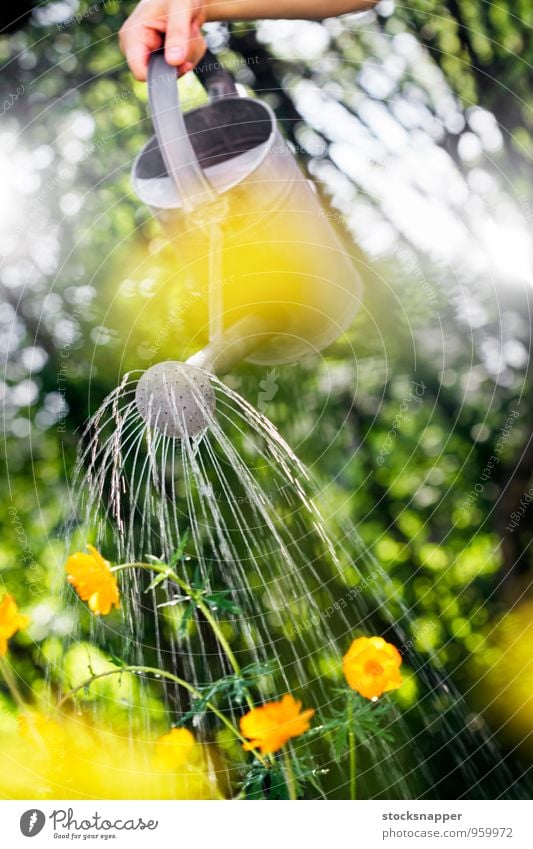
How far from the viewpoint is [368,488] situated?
0.83 m

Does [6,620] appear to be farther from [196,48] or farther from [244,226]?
[196,48]

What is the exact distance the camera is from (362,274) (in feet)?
2.38

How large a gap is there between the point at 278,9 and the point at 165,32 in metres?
0.13

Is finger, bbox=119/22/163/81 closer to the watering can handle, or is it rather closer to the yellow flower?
the watering can handle

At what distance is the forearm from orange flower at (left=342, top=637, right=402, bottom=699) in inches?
22.2

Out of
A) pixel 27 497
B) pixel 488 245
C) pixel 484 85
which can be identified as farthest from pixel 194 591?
pixel 484 85

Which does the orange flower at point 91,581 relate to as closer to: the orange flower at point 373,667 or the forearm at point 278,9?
the orange flower at point 373,667

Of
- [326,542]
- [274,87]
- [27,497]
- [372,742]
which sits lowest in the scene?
[372,742]

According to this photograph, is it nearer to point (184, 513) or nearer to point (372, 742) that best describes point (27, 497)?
point (184, 513)

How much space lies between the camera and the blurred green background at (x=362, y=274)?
729mm

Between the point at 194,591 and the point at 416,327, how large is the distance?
0.36m

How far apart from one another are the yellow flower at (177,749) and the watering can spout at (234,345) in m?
0.31

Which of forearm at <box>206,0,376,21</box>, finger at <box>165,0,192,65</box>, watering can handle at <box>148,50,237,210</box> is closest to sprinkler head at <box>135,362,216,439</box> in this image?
watering can handle at <box>148,50,237,210</box>
